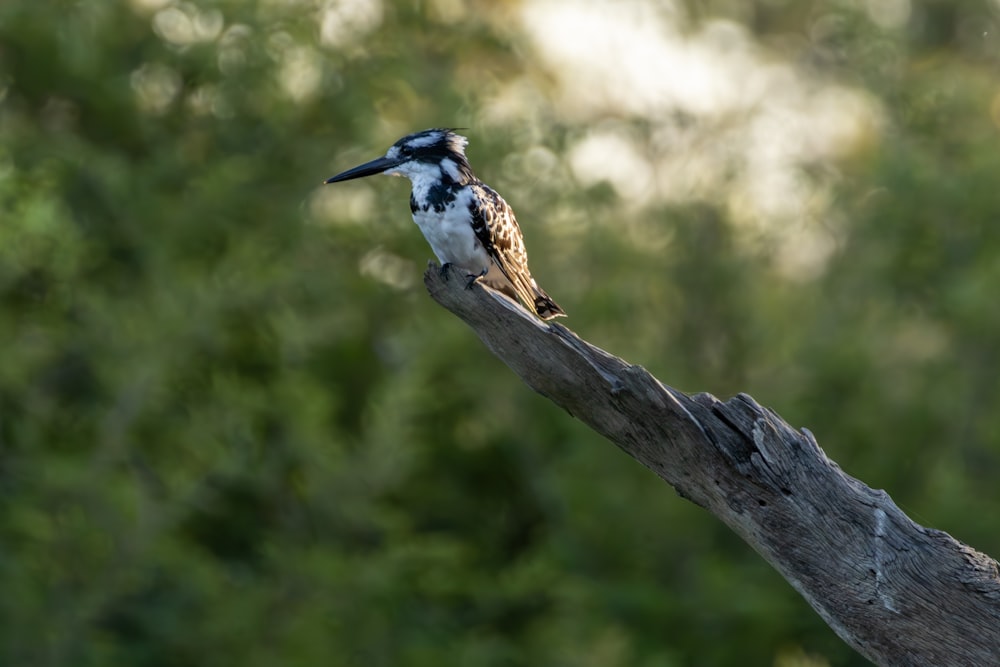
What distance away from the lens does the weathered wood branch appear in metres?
3.62

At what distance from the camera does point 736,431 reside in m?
3.69

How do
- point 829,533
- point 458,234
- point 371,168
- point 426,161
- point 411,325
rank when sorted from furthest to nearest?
point 411,325
point 371,168
point 426,161
point 458,234
point 829,533

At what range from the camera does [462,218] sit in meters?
5.84

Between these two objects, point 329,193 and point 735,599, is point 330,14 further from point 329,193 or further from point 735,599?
point 735,599

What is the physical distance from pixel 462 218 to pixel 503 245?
0.21 m

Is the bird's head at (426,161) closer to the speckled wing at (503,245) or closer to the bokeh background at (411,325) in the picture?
the speckled wing at (503,245)

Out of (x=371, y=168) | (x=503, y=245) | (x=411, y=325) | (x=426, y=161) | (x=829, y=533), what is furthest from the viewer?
(x=411, y=325)

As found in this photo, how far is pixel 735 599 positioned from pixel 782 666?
0.93 meters

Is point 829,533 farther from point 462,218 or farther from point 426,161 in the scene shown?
point 426,161

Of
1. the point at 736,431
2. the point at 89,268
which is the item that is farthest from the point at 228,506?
the point at 736,431

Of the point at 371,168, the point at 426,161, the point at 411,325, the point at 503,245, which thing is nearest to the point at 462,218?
the point at 503,245

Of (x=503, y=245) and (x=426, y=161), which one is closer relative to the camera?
(x=503, y=245)

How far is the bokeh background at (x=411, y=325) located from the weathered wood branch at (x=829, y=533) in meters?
6.89

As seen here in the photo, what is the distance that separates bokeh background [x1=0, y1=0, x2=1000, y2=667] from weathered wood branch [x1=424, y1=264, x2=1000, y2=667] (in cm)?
689
